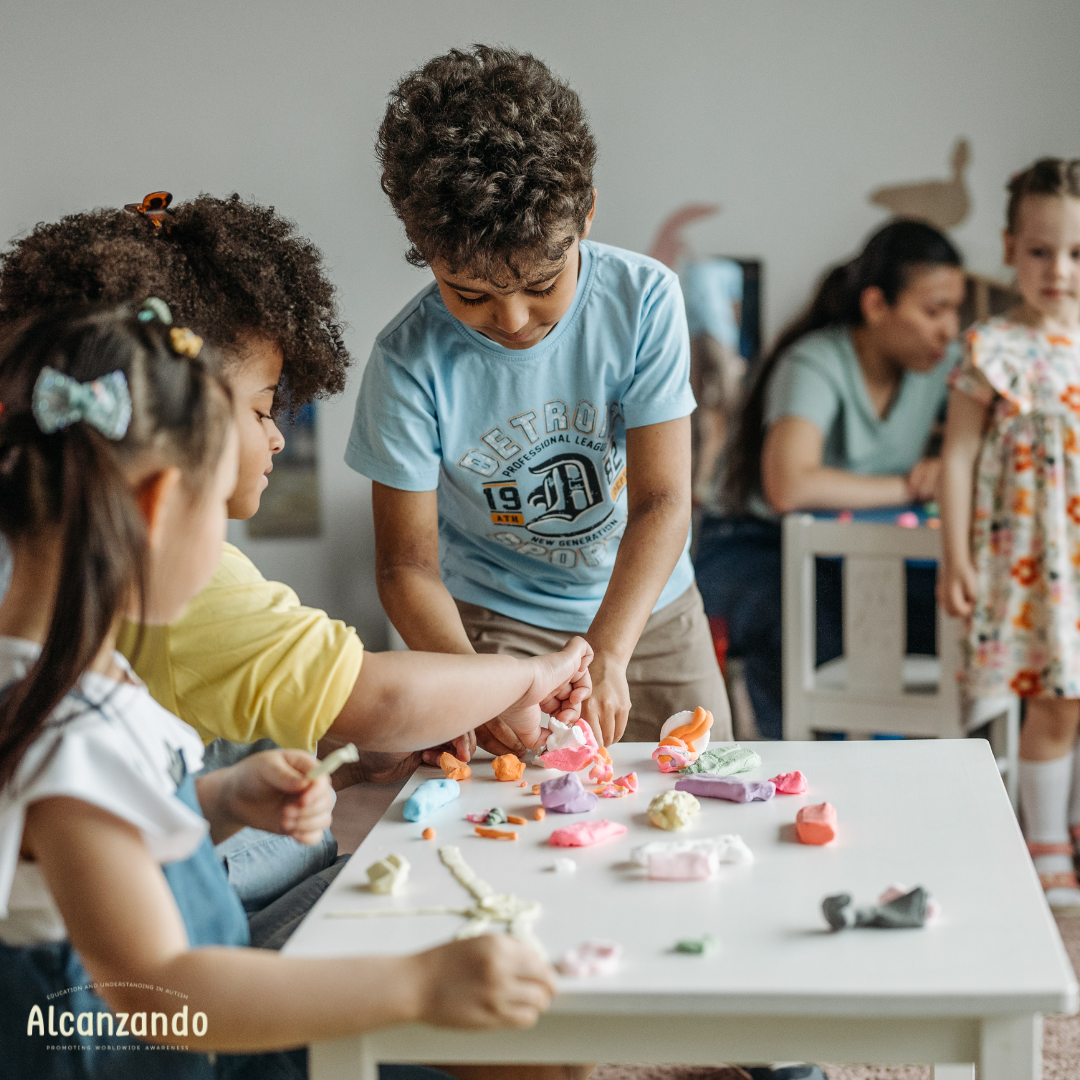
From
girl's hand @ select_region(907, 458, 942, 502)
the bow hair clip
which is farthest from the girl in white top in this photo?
girl's hand @ select_region(907, 458, 942, 502)

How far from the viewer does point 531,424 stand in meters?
1.28

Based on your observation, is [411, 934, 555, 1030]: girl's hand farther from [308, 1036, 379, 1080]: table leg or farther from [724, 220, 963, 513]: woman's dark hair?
[724, 220, 963, 513]: woman's dark hair

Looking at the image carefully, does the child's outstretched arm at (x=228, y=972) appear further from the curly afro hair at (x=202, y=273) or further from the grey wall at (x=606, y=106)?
the grey wall at (x=606, y=106)

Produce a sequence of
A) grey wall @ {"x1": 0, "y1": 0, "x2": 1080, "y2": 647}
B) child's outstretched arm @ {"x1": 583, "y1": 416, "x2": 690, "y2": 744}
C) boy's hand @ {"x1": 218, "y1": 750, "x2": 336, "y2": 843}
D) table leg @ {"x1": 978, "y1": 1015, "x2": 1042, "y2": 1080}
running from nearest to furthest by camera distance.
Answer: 1. table leg @ {"x1": 978, "y1": 1015, "x2": 1042, "y2": 1080}
2. boy's hand @ {"x1": 218, "y1": 750, "x2": 336, "y2": 843}
3. child's outstretched arm @ {"x1": 583, "y1": 416, "x2": 690, "y2": 744}
4. grey wall @ {"x1": 0, "y1": 0, "x2": 1080, "y2": 647}

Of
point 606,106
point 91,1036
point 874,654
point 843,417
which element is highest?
point 606,106

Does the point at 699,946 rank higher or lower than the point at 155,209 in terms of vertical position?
lower

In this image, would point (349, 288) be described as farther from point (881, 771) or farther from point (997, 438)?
point (881, 771)

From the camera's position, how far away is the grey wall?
2842 mm

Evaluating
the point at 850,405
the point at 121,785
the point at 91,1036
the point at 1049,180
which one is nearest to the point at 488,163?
the point at 121,785

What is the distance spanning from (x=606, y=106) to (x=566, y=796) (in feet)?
8.03

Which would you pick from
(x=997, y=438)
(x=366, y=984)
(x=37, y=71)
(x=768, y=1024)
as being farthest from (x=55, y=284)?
(x=37, y=71)

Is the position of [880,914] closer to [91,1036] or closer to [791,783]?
[791,783]

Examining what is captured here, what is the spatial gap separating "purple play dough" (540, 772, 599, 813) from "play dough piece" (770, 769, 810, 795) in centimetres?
15

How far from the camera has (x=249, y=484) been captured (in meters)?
0.99
